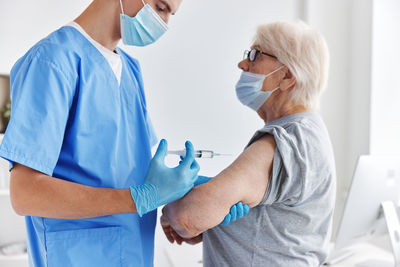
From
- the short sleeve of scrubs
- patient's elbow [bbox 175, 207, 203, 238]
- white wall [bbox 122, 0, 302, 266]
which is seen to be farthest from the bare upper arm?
white wall [bbox 122, 0, 302, 266]

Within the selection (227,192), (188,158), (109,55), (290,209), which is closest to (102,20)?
(109,55)

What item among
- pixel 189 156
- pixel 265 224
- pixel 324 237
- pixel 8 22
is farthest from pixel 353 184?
pixel 8 22

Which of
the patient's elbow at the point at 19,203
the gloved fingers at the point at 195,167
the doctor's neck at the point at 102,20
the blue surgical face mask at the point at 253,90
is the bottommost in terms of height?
the gloved fingers at the point at 195,167

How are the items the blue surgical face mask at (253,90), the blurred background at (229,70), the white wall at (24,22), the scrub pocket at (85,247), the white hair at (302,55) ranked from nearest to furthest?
the scrub pocket at (85,247) < the white hair at (302,55) < the blue surgical face mask at (253,90) < the white wall at (24,22) < the blurred background at (229,70)

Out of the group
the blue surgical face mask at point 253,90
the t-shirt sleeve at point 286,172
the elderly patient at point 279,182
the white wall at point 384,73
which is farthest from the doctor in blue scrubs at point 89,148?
the white wall at point 384,73

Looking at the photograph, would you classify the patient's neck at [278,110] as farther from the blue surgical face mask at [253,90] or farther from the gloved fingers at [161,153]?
the gloved fingers at [161,153]

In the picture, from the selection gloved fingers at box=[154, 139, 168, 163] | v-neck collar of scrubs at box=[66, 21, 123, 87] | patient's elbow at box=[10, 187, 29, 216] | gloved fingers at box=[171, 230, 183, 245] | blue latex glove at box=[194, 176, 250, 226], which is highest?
v-neck collar of scrubs at box=[66, 21, 123, 87]

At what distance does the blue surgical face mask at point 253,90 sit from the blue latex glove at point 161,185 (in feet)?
1.37

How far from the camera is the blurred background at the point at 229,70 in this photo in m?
2.34

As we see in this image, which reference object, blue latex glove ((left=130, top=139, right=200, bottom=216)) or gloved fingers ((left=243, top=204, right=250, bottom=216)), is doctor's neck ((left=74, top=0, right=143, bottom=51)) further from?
gloved fingers ((left=243, top=204, right=250, bottom=216))

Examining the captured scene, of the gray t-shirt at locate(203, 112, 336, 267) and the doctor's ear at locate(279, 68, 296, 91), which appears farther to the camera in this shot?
the doctor's ear at locate(279, 68, 296, 91)

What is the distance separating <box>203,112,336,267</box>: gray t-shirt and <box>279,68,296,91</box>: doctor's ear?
121mm

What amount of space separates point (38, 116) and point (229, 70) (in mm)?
1821

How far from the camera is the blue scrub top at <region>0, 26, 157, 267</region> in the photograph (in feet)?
2.84
